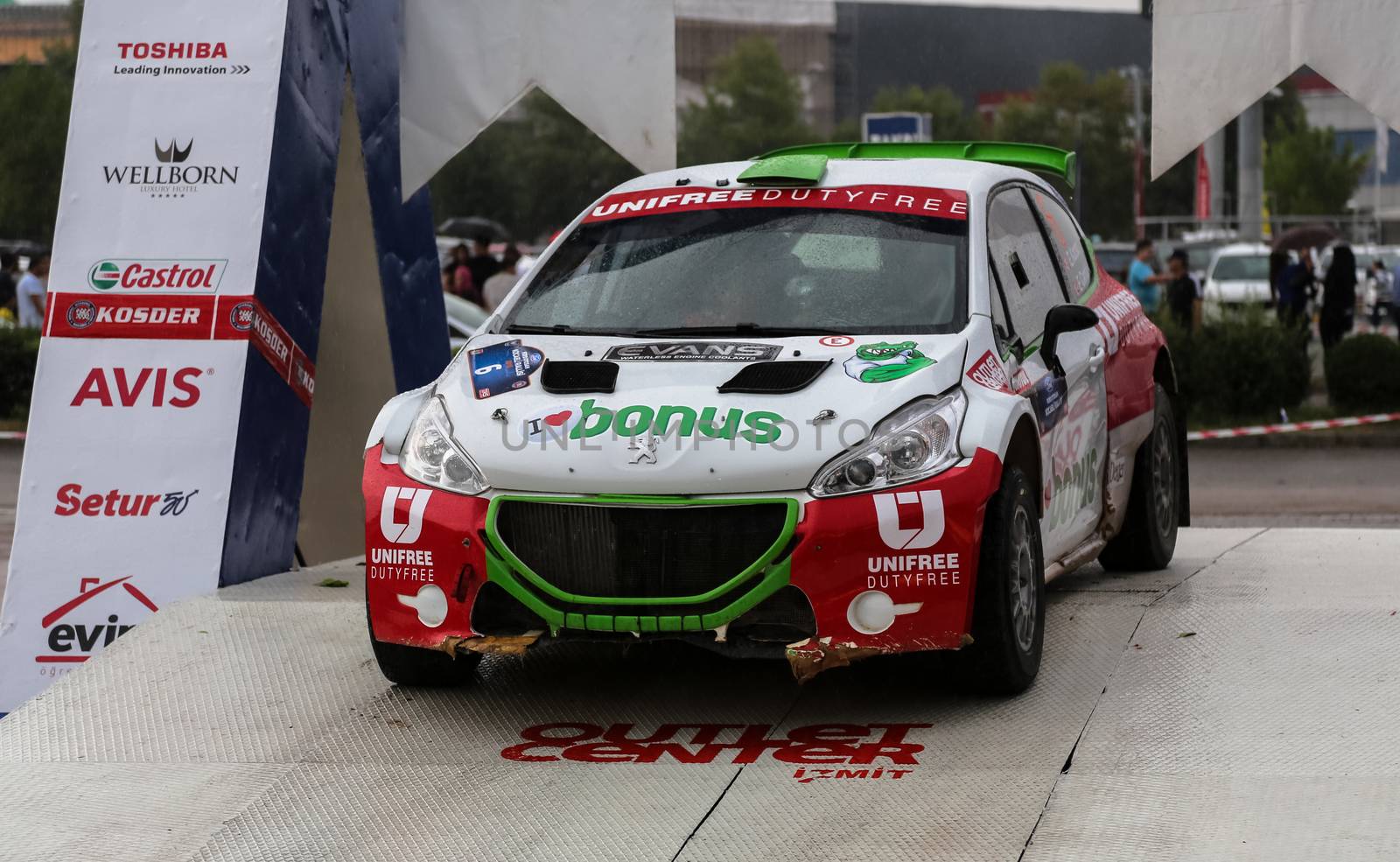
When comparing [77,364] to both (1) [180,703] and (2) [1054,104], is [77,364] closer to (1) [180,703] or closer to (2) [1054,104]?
(1) [180,703]

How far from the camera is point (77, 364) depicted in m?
7.81

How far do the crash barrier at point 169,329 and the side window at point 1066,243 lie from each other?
3130 millimetres

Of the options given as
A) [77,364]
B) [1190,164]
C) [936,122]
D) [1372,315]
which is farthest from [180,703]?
[1190,164]

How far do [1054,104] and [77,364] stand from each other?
67.8 meters

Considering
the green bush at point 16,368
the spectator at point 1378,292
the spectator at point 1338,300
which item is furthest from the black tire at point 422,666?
the spectator at point 1378,292

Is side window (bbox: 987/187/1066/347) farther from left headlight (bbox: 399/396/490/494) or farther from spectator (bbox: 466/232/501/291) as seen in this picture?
spectator (bbox: 466/232/501/291)

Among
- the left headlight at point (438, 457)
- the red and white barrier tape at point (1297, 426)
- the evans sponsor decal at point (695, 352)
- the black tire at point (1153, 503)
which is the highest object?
the evans sponsor decal at point (695, 352)

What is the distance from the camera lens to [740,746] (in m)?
5.43

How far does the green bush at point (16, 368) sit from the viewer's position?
2041 cm

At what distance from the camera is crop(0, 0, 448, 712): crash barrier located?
765cm

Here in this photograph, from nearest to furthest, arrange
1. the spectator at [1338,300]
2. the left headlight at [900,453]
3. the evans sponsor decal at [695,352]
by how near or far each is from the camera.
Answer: the left headlight at [900,453] < the evans sponsor decal at [695,352] < the spectator at [1338,300]

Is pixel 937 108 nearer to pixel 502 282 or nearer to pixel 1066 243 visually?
pixel 502 282

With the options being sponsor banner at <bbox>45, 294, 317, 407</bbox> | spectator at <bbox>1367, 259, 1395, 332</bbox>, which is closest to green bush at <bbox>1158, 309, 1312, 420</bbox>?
sponsor banner at <bbox>45, 294, 317, 407</bbox>

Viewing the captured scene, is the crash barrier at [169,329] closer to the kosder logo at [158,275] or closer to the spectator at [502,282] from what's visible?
the kosder logo at [158,275]
